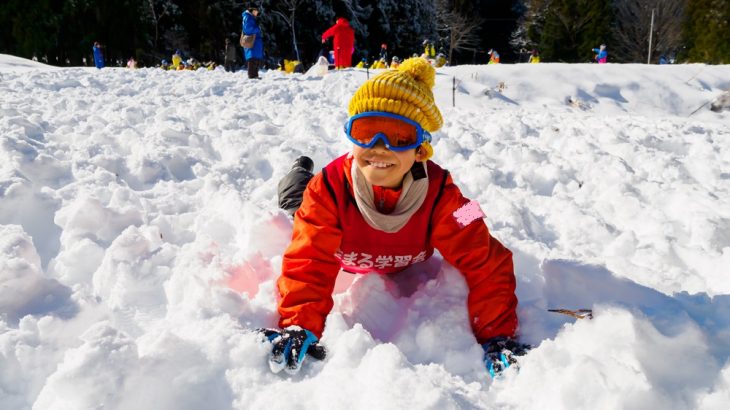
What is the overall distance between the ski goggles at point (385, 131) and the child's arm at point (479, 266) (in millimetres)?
301

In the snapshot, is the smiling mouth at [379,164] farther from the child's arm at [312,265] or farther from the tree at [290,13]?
the tree at [290,13]

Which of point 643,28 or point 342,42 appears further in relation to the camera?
point 643,28

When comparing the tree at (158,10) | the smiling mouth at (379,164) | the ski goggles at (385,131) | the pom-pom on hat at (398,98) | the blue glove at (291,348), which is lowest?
the blue glove at (291,348)

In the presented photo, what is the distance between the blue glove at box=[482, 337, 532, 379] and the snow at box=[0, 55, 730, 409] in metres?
0.04

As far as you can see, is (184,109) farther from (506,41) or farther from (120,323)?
(506,41)

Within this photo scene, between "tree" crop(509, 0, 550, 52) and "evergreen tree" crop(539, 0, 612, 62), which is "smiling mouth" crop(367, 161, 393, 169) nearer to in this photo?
"evergreen tree" crop(539, 0, 612, 62)

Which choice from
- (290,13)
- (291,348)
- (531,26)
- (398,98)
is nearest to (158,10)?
(290,13)

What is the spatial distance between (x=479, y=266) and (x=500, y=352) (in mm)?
352

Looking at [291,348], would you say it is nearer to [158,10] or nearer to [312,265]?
[312,265]

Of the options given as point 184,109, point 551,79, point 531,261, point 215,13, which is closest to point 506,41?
point 215,13

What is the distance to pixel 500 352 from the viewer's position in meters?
1.56

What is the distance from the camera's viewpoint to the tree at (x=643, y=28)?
2261 centimetres

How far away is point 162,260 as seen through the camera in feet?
6.89

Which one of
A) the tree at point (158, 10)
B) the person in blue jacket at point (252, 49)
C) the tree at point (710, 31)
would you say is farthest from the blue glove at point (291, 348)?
the tree at point (158, 10)
